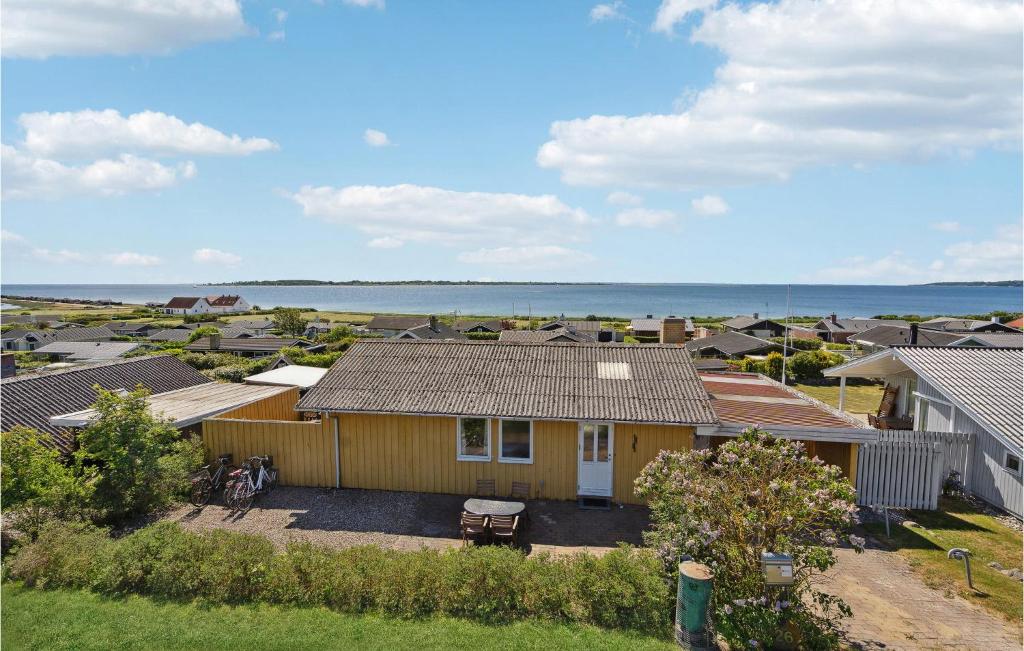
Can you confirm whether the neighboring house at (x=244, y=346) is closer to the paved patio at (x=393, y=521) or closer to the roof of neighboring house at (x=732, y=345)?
the roof of neighboring house at (x=732, y=345)

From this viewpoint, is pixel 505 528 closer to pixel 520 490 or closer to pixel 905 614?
pixel 520 490

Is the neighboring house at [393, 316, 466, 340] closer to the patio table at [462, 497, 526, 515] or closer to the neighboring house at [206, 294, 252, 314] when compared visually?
the patio table at [462, 497, 526, 515]

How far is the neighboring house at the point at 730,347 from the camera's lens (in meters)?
47.2

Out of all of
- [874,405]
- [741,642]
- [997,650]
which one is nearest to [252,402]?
[741,642]

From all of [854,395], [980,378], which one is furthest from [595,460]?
[854,395]

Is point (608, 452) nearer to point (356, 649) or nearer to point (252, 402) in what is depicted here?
point (356, 649)

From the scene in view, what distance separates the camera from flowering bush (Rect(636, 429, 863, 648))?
7391 mm

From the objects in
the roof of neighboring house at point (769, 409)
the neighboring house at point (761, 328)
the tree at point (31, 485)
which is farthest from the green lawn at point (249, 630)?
the neighboring house at point (761, 328)

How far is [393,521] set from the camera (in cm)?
1236

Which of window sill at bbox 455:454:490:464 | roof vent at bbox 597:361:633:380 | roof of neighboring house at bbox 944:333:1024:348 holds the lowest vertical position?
window sill at bbox 455:454:490:464

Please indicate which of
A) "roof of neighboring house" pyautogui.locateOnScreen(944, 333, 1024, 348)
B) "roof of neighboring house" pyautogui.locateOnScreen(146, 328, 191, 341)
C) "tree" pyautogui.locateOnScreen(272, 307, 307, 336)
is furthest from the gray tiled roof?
"tree" pyautogui.locateOnScreen(272, 307, 307, 336)

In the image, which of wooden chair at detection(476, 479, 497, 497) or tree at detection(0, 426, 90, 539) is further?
wooden chair at detection(476, 479, 497, 497)

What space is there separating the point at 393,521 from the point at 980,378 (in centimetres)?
1540

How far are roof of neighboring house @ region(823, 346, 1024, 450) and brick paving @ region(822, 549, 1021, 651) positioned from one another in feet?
15.2
